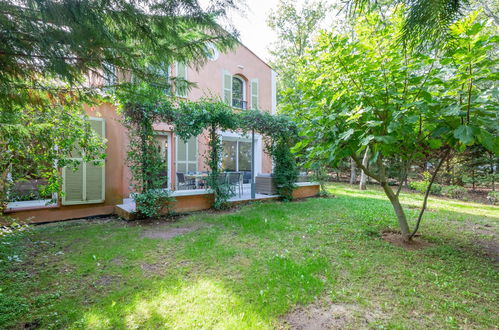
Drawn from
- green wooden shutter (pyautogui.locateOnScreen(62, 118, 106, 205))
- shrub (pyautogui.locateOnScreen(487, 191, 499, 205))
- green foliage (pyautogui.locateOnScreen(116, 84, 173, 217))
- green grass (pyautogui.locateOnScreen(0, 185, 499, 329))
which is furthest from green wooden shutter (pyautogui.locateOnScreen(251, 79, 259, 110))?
shrub (pyautogui.locateOnScreen(487, 191, 499, 205))

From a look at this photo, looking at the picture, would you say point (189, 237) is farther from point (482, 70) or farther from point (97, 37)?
point (482, 70)

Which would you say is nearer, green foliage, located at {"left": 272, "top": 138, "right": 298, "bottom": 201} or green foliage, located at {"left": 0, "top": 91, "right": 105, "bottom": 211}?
green foliage, located at {"left": 0, "top": 91, "right": 105, "bottom": 211}

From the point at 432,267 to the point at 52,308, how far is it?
430cm

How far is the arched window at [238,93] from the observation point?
11.0m

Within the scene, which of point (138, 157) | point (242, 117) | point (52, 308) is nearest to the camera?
point (52, 308)

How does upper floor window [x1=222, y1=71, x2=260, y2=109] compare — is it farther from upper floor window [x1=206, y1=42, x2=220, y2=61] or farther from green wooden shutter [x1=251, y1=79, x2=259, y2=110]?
upper floor window [x1=206, y1=42, x2=220, y2=61]

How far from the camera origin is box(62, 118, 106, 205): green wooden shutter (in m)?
5.36

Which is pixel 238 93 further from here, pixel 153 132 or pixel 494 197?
pixel 494 197

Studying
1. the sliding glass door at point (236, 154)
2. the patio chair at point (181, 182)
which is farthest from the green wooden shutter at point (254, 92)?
the patio chair at point (181, 182)

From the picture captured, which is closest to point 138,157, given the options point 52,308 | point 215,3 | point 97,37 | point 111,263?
point 111,263

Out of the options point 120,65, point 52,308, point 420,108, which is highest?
point 120,65

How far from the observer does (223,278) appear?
2744mm

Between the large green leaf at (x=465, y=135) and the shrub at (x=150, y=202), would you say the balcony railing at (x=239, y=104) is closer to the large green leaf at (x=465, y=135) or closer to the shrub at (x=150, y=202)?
the shrub at (x=150, y=202)

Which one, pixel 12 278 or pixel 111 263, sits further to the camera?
pixel 111 263
